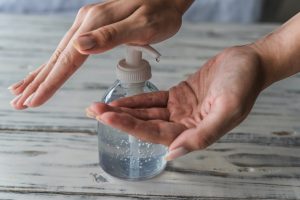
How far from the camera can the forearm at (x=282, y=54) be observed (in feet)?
2.71

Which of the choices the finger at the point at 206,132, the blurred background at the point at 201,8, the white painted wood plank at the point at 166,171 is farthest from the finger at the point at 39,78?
the blurred background at the point at 201,8

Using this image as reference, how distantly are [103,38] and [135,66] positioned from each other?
63 millimetres

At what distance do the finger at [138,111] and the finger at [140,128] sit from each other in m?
0.02

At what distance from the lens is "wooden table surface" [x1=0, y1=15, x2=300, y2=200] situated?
80cm

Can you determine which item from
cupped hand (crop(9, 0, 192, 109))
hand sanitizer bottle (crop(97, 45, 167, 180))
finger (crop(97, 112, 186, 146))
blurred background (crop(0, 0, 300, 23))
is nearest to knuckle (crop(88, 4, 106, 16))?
cupped hand (crop(9, 0, 192, 109))

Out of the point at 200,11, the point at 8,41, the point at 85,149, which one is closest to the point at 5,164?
the point at 85,149

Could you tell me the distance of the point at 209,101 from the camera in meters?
0.74

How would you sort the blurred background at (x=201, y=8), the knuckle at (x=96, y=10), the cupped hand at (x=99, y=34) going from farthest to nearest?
the blurred background at (x=201, y=8)
the knuckle at (x=96, y=10)
the cupped hand at (x=99, y=34)

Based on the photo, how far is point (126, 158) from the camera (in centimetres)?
86

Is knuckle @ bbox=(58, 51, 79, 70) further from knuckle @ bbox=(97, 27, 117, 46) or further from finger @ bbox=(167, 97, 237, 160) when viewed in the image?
finger @ bbox=(167, 97, 237, 160)

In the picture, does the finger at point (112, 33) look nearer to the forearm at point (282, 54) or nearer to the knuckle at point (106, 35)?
the knuckle at point (106, 35)

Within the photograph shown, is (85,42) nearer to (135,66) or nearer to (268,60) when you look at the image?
(135,66)

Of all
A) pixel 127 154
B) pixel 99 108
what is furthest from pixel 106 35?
pixel 127 154

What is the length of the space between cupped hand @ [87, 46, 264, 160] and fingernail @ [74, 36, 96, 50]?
0.08 metres
